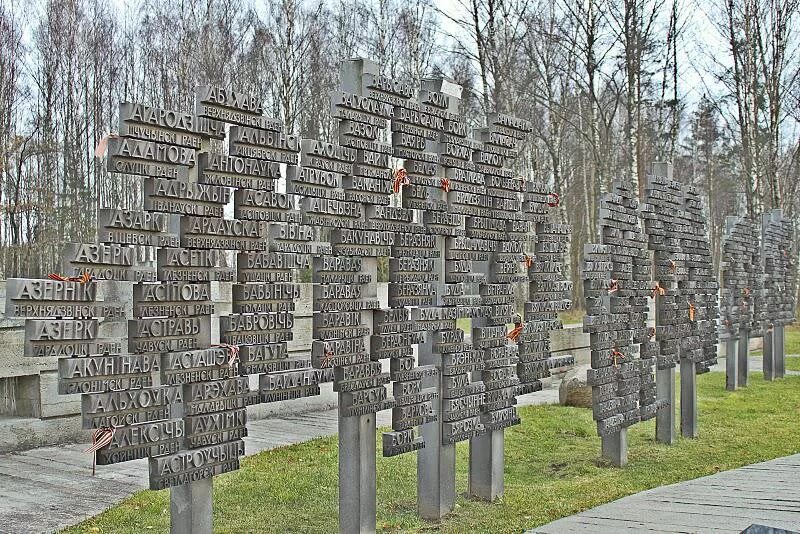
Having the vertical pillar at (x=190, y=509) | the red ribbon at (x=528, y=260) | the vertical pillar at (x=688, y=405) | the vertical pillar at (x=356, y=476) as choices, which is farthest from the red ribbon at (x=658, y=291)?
the vertical pillar at (x=190, y=509)

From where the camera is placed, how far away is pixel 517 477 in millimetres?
7875

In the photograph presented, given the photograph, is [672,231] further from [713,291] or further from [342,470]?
[342,470]

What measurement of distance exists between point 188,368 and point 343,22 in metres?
25.5

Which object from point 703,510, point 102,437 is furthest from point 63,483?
point 703,510

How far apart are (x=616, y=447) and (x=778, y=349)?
29.9 ft

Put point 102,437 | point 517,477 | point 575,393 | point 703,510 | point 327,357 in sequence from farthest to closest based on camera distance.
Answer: point 575,393, point 517,477, point 327,357, point 703,510, point 102,437

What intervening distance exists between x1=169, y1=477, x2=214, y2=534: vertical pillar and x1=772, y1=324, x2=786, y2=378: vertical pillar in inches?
533

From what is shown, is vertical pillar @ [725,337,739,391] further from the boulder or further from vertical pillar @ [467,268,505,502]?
vertical pillar @ [467,268,505,502]

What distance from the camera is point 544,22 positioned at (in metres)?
26.1

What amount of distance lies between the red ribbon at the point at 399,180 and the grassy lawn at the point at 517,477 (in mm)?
2182

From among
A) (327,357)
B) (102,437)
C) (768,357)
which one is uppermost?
(327,357)

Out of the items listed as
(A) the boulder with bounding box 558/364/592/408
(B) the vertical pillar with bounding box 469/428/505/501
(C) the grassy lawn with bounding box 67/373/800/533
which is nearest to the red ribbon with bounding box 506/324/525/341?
(B) the vertical pillar with bounding box 469/428/505/501

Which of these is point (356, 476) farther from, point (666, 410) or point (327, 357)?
point (666, 410)

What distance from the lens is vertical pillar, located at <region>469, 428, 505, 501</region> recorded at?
22.6ft
